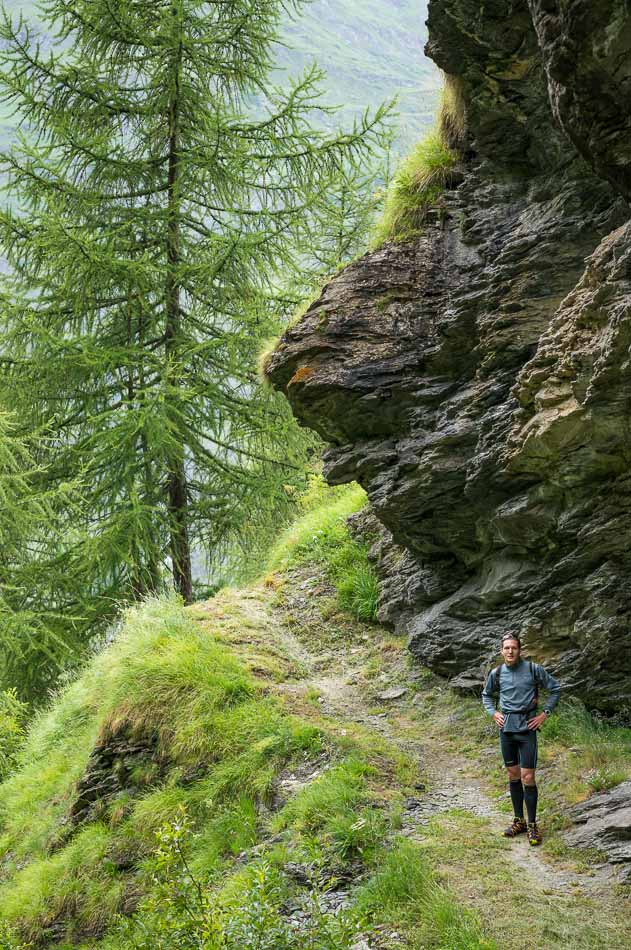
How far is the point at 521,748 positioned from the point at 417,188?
274 inches

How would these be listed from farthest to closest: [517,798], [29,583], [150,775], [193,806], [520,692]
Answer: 1. [29,583]
2. [150,775]
3. [193,806]
4. [520,692]
5. [517,798]

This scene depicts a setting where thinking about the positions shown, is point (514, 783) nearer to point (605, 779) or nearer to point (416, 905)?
point (605, 779)

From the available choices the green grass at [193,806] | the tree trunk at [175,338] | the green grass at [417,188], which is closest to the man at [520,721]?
the green grass at [193,806]

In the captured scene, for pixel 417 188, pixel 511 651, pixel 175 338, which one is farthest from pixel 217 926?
pixel 175 338

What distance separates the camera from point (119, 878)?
8016 mm

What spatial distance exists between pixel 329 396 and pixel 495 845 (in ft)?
17.0

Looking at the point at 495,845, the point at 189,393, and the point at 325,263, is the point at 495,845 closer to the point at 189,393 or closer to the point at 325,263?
the point at 189,393

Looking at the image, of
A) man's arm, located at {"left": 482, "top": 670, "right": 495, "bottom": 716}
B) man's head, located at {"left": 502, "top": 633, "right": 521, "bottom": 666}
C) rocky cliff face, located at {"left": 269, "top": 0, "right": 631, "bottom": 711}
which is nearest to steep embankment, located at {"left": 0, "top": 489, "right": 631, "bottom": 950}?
man's arm, located at {"left": 482, "top": 670, "right": 495, "bottom": 716}

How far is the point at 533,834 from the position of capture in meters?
5.97

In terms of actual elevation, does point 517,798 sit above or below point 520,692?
below

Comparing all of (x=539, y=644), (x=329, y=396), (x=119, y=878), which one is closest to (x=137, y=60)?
(x=329, y=396)

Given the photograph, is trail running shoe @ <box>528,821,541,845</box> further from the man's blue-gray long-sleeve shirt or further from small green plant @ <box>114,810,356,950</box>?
small green plant @ <box>114,810,356,950</box>

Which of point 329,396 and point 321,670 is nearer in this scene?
point 329,396

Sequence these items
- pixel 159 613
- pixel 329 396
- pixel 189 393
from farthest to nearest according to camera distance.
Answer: pixel 189 393 → pixel 159 613 → pixel 329 396
